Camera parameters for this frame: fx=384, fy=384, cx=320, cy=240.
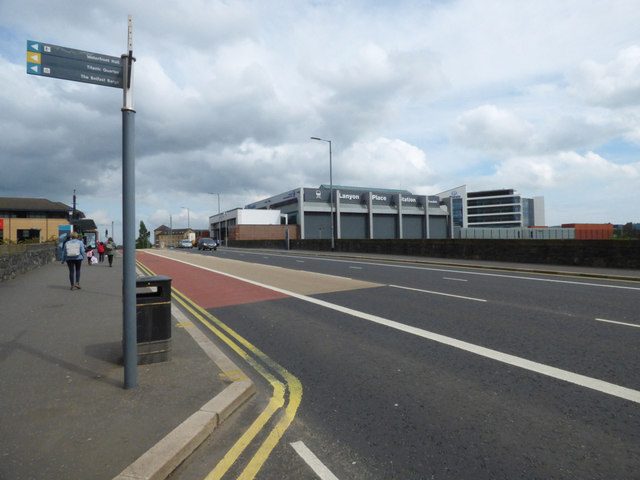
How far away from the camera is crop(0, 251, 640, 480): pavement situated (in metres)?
2.83

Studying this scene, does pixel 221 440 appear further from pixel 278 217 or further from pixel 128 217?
pixel 278 217

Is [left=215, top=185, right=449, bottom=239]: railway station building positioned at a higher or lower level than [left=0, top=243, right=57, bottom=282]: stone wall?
higher

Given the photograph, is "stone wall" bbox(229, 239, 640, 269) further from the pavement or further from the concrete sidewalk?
the concrete sidewalk

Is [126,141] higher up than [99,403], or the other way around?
[126,141]

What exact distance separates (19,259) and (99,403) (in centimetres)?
1595

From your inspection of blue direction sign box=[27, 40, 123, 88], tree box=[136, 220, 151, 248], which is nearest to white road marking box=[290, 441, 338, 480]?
blue direction sign box=[27, 40, 123, 88]

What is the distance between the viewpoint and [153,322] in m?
4.90

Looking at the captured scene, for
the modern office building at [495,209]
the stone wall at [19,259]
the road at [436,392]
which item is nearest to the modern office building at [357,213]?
the modern office building at [495,209]

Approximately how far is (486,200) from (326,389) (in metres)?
121

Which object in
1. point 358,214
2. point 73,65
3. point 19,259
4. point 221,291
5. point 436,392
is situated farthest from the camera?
point 358,214

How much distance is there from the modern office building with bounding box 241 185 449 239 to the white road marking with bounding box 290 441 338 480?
212 ft

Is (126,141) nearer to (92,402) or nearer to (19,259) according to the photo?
(92,402)

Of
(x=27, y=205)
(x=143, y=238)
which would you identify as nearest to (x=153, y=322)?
(x=27, y=205)

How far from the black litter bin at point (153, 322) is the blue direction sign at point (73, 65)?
7.80 feet
